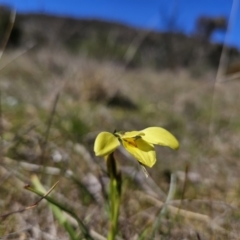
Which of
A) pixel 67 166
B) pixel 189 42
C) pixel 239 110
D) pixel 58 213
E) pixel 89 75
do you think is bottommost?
pixel 189 42

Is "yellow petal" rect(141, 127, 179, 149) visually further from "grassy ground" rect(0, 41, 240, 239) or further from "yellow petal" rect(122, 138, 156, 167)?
"grassy ground" rect(0, 41, 240, 239)

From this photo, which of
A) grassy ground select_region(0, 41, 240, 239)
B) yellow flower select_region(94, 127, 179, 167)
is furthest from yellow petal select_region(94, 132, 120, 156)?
grassy ground select_region(0, 41, 240, 239)

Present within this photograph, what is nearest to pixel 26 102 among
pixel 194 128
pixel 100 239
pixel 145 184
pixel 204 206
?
pixel 194 128

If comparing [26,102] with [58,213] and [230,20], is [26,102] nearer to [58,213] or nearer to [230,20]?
[230,20]

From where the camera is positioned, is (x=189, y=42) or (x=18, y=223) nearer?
(x=18, y=223)

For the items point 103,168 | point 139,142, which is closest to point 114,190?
point 139,142

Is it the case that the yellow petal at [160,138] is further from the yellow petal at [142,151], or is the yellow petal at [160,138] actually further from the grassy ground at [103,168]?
the grassy ground at [103,168]
